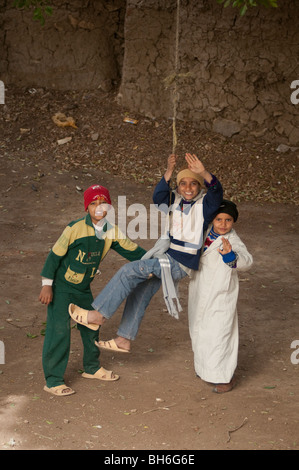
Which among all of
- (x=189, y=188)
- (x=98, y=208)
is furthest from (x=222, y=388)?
(x=98, y=208)

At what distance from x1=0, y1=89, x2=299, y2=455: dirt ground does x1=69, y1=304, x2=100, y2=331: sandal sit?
1.73 ft

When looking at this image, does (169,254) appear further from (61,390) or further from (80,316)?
(61,390)

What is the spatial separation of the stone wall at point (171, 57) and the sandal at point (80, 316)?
6216 millimetres

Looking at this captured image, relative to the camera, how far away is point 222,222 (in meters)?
5.03

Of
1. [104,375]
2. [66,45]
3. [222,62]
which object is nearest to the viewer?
[104,375]

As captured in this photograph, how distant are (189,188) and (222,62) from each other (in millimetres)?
6189

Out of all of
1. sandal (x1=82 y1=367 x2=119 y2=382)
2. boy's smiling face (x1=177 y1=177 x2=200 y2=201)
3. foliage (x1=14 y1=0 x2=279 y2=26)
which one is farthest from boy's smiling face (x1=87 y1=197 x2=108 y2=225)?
foliage (x1=14 y1=0 x2=279 y2=26)

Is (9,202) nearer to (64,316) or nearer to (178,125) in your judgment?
(178,125)

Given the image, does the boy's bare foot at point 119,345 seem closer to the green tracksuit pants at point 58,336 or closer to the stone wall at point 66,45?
the green tracksuit pants at point 58,336

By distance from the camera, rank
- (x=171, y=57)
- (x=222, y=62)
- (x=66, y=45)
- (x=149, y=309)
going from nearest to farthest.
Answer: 1. (x=149, y=309)
2. (x=222, y=62)
3. (x=171, y=57)
4. (x=66, y=45)

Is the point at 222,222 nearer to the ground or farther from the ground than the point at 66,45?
nearer to the ground

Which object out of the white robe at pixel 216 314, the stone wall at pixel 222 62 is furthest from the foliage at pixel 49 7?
the white robe at pixel 216 314

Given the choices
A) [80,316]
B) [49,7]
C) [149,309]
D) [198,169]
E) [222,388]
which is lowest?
[149,309]

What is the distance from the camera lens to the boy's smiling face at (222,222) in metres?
5.02
